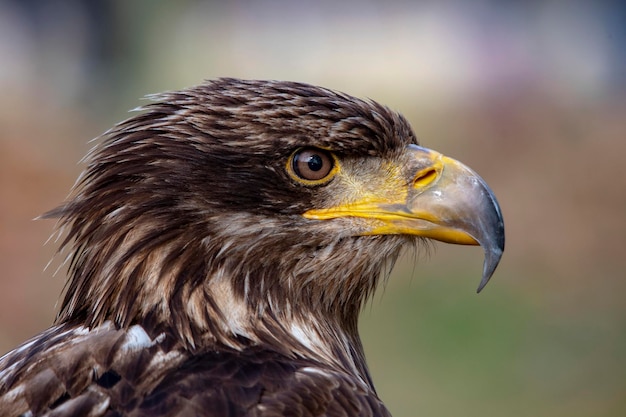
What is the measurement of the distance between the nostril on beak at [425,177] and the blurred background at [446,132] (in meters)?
5.12

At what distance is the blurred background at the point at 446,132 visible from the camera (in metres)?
9.12

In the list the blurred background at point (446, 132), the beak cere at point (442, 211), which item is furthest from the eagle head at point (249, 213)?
the blurred background at point (446, 132)

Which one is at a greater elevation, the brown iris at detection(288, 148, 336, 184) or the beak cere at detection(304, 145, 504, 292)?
the brown iris at detection(288, 148, 336, 184)

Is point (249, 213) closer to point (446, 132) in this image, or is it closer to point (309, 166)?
point (309, 166)

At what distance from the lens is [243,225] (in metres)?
3.09

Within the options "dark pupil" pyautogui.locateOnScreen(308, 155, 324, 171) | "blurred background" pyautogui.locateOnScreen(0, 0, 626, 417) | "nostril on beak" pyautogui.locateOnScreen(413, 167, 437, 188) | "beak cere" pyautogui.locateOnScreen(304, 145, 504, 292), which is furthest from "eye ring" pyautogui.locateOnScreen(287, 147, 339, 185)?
"blurred background" pyautogui.locateOnScreen(0, 0, 626, 417)

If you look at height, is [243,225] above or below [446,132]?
above

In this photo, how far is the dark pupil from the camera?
310 cm

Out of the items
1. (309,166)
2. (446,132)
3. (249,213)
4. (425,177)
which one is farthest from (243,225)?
(446,132)

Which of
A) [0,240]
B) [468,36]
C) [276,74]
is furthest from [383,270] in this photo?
[468,36]

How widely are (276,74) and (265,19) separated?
1.09 metres

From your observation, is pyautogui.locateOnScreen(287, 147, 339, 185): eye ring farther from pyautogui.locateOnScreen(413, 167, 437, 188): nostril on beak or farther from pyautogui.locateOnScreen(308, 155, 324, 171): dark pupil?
pyautogui.locateOnScreen(413, 167, 437, 188): nostril on beak

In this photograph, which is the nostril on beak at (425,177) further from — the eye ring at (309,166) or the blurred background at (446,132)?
the blurred background at (446,132)

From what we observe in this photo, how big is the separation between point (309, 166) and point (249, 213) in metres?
0.23
